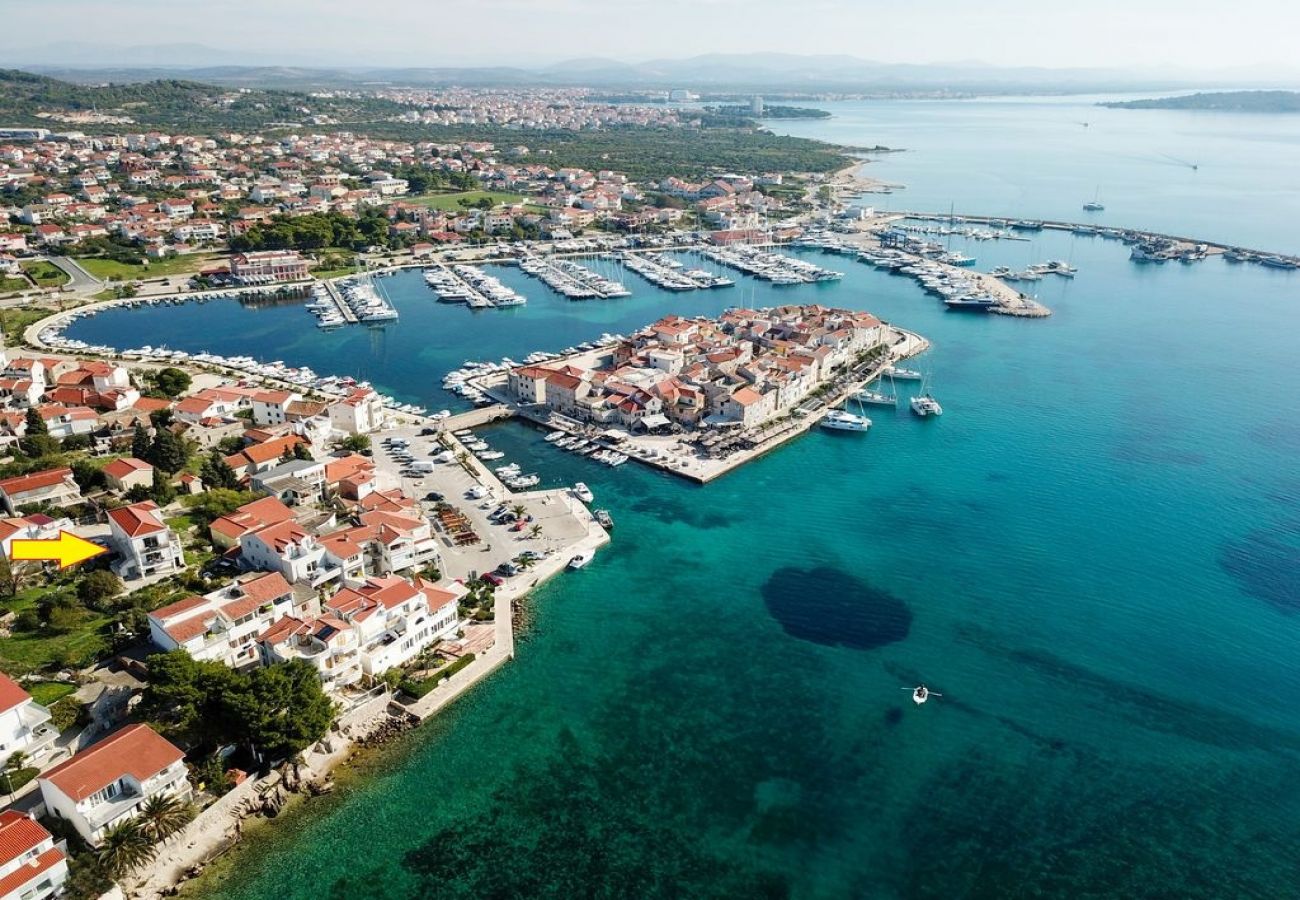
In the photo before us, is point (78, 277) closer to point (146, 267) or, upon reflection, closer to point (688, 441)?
point (146, 267)

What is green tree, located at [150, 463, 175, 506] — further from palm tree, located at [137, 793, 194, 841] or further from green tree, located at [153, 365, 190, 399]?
palm tree, located at [137, 793, 194, 841]

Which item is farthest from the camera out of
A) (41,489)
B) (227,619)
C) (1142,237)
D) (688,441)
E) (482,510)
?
(1142,237)

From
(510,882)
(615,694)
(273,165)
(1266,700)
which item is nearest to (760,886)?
(510,882)

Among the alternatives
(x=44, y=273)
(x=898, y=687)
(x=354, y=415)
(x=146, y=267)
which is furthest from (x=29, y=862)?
(x=146, y=267)

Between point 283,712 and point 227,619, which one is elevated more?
point 227,619

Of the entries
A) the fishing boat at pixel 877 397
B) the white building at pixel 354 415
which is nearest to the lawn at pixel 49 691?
the white building at pixel 354 415

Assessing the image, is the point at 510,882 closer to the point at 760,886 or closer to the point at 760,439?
the point at 760,886

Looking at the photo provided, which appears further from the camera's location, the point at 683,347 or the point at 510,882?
the point at 683,347
